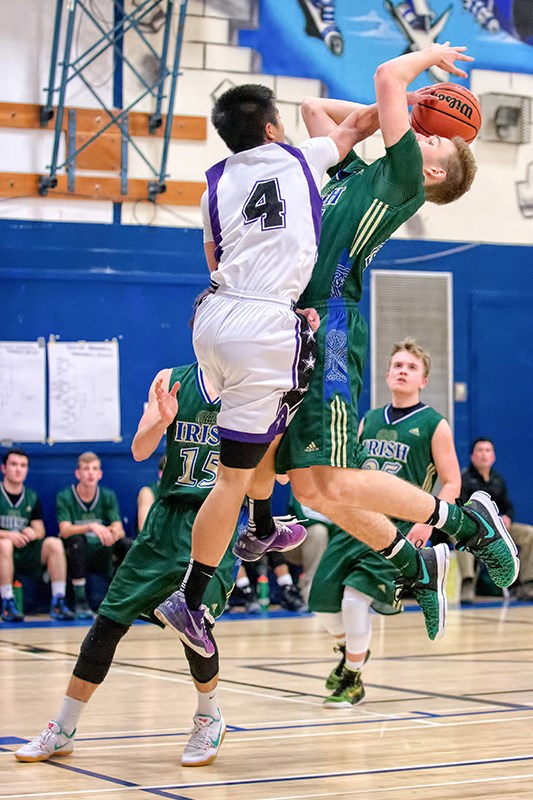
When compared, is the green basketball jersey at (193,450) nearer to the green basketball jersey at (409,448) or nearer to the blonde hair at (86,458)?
the green basketball jersey at (409,448)

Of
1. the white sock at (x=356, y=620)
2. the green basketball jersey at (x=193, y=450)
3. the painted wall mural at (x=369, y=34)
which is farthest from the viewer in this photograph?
the painted wall mural at (x=369, y=34)

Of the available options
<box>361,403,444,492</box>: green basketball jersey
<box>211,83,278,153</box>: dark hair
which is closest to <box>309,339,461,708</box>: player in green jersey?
<box>361,403,444,492</box>: green basketball jersey

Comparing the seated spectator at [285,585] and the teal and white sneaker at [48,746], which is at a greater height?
the teal and white sneaker at [48,746]

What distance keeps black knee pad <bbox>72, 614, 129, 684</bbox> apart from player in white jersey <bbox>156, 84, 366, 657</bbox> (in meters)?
0.47

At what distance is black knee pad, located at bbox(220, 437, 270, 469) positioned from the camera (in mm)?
4230

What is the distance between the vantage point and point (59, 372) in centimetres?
1115

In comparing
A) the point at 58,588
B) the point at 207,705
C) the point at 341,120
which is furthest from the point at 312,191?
the point at 58,588

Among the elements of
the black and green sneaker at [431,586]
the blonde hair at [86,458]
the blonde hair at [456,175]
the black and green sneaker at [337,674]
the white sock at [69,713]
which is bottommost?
the black and green sneaker at [337,674]

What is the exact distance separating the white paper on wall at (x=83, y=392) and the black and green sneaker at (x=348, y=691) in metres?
5.49

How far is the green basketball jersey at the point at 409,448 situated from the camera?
6.56 m

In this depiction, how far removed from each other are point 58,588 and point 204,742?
585 centimetres

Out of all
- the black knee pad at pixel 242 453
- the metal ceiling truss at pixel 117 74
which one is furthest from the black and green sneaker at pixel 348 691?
the metal ceiling truss at pixel 117 74

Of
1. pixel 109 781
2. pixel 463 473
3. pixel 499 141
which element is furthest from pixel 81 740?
pixel 499 141

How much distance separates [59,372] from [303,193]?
281 inches
